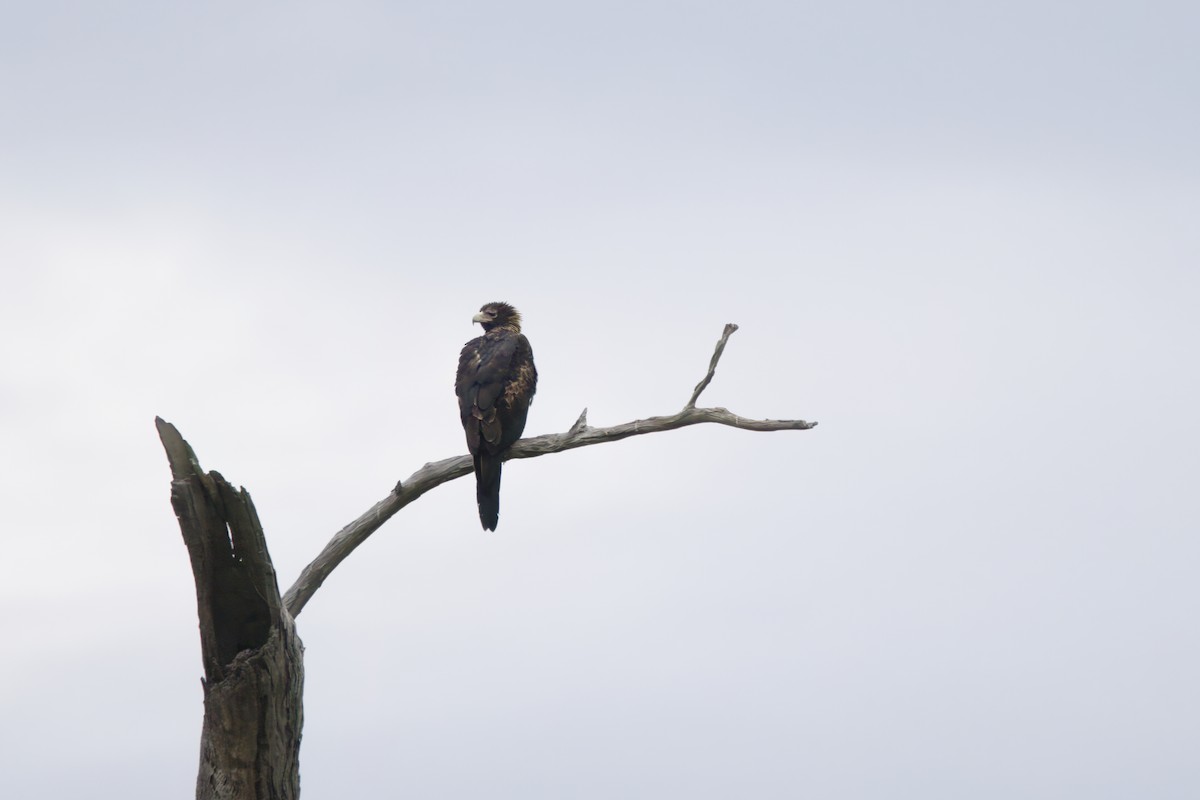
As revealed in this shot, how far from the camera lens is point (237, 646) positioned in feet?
23.6

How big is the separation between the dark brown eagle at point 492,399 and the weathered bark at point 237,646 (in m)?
2.51

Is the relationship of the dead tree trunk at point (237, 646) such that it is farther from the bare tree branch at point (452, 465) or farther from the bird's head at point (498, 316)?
the bird's head at point (498, 316)

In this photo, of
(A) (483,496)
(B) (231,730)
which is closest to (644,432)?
(A) (483,496)

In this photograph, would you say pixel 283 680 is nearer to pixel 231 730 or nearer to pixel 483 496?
pixel 231 730

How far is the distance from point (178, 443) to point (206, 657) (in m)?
1.37

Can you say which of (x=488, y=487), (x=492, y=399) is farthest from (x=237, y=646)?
(x=492, y=399)

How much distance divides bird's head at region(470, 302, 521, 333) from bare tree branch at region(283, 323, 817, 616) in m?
2.96

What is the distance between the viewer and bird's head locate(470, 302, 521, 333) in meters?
11.8

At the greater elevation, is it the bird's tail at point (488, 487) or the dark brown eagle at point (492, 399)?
the dark brown eagle at point (492, 399)

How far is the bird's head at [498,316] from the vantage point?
38.8 feet

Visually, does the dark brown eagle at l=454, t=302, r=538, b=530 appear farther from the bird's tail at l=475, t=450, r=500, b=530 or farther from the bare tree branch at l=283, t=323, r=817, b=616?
the bare tree branch at l=283, t=323, r=817, b=616

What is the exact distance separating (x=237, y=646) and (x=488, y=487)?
2.92 meters

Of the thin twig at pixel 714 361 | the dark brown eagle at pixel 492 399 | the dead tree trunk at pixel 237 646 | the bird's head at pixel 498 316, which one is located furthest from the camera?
the bird's head at pixel 498 316

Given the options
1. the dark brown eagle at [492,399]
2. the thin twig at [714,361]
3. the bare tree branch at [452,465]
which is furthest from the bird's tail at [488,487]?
the thin twig at [714,361]
